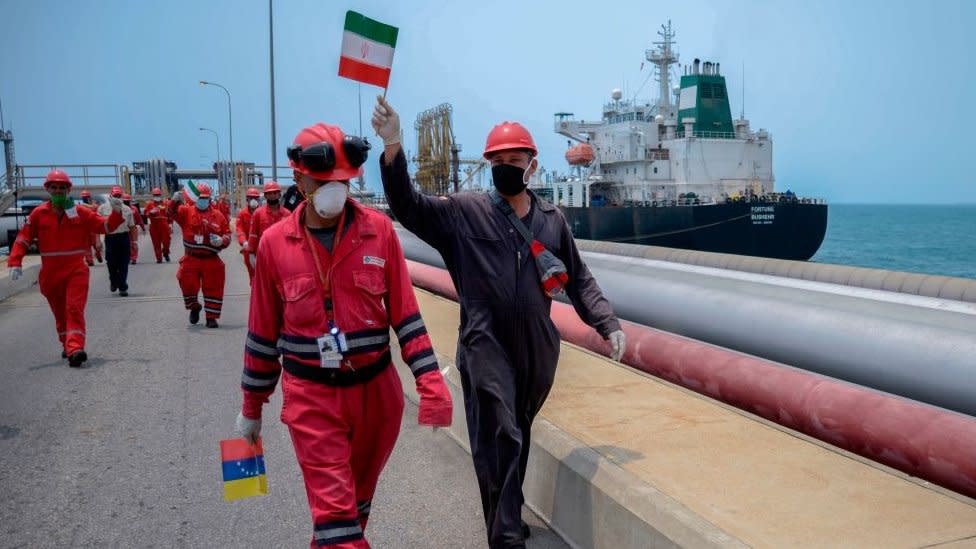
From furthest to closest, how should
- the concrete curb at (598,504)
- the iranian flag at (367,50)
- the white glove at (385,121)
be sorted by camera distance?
the iranian flag at (367,50)
the white glove at (385,121)
the concrete curb at (598,504)

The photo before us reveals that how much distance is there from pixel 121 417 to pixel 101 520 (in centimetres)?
234

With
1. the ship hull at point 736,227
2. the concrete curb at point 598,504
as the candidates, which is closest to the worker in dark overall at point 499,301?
the concrete curb at point 598,504

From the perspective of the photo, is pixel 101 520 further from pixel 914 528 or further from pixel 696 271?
pixel 696 271

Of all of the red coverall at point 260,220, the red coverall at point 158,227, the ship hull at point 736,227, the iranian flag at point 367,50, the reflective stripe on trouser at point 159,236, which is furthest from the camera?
the ship hull at point 736,227

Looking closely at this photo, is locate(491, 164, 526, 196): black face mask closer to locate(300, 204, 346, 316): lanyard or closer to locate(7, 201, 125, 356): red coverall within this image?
locate(300, 204, 346, 316): lanyard

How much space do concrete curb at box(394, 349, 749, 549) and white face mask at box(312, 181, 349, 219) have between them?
171cm

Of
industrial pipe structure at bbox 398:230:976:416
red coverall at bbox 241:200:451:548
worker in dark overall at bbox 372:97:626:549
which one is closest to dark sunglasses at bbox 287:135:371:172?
red coverall at bbox 241:200:451:548

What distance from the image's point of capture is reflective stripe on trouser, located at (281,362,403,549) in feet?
10.1

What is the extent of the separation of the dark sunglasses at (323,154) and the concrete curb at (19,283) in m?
14.1

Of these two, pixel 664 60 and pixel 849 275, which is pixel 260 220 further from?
pixel 664 60

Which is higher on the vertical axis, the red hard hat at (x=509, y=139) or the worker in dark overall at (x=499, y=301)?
the red hard hat at (x=509, y=139)

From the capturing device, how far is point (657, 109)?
150 ft

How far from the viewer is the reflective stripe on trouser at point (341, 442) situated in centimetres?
308

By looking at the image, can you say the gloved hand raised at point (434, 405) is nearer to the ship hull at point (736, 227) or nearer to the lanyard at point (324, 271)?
the lanyard at point (324, 271)
